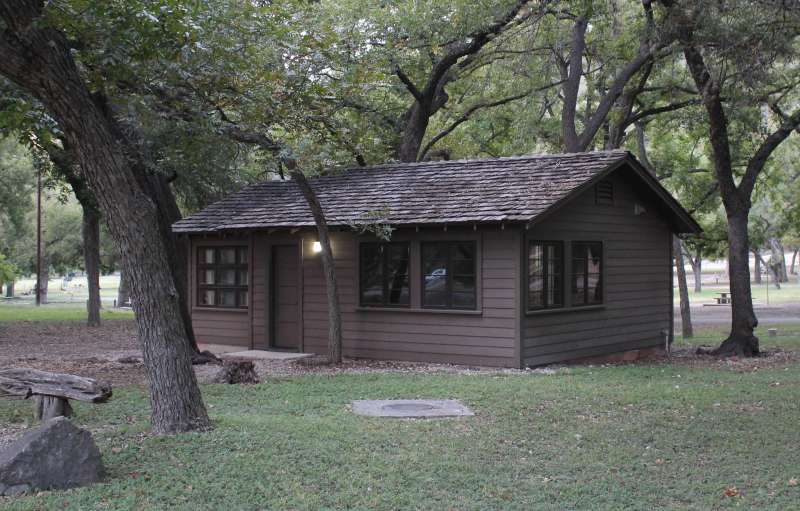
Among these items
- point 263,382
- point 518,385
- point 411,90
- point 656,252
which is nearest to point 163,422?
point 263,382

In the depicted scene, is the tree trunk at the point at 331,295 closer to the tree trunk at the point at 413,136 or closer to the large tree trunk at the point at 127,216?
the large tree trunk at the point at 127,216

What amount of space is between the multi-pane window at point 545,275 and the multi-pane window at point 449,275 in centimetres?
102

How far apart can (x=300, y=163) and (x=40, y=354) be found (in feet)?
25.1

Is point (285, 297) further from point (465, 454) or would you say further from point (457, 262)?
point (465, 454)

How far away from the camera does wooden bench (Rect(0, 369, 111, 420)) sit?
8.52 metres

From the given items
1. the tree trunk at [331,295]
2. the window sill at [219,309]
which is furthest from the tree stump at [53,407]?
the window sill at [219,309]

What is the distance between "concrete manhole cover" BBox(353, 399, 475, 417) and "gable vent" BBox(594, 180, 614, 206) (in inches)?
274

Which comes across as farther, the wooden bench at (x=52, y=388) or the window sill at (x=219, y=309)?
the window sill at (x=219, y=309)

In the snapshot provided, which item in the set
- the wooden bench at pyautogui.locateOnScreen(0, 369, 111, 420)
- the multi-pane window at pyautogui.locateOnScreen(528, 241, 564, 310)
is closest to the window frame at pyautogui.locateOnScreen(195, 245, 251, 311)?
the multi-pane window at pyautogui.locateOnScreen(528, 241, 564, 310)

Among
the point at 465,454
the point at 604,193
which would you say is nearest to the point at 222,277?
the point at 604,193

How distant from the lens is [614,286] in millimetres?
16984

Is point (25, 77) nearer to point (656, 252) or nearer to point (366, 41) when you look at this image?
point (366, 41)

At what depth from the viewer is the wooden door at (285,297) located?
17.7 m

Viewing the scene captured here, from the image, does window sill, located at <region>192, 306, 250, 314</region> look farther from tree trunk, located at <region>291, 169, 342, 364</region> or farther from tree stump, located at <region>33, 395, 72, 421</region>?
tree stump, located at <region>33, 395, 72, 421</region>
